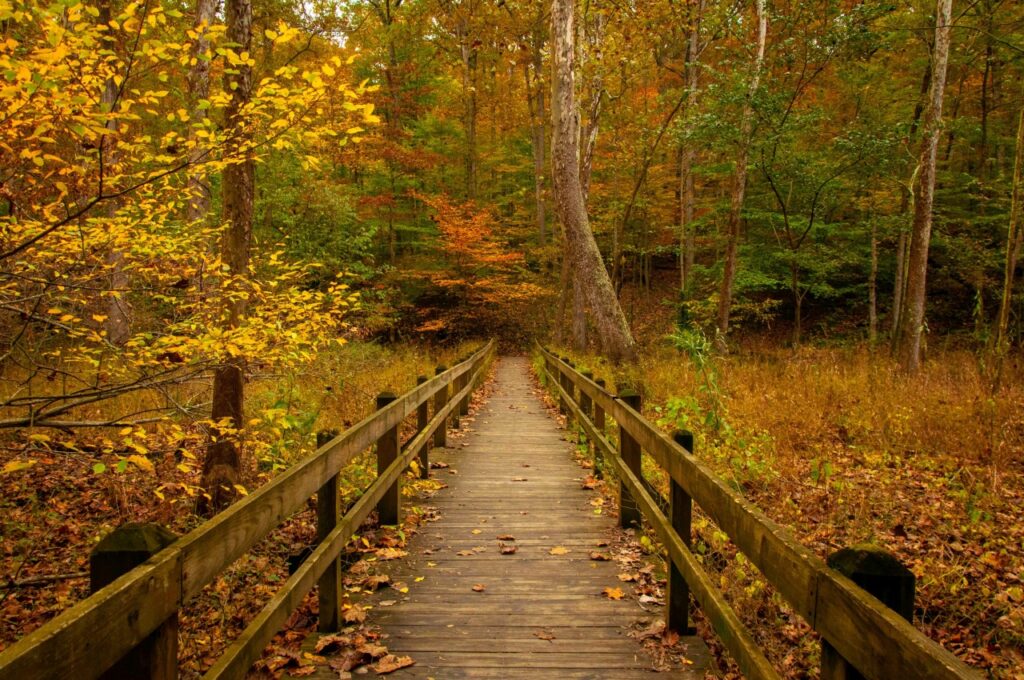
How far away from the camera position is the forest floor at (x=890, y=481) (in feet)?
13.7

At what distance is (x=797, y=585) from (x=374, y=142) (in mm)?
25017

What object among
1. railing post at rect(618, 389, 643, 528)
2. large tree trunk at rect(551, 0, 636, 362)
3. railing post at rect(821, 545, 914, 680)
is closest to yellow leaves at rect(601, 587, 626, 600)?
railing post at rect(618, 389, 643, 528)

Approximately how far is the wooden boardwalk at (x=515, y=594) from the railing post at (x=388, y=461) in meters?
0.34

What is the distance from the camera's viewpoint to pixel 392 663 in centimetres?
309

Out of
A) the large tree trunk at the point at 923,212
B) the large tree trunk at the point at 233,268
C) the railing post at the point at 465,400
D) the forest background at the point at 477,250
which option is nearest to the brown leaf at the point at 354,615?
the forest background at the point at 477,250

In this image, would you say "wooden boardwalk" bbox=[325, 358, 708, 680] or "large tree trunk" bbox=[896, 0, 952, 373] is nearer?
"wooden boardwalk" bbox=[325, 358, 708, 680]

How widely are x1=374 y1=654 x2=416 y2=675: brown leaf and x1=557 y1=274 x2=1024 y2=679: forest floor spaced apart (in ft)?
7.42

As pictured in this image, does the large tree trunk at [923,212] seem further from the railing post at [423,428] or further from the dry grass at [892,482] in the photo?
the railing post at [423,428]

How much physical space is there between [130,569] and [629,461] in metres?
4.02

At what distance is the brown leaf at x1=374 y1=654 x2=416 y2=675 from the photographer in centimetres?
303

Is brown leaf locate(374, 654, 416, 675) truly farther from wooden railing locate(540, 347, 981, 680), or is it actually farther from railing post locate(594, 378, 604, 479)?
railing post locate(594, 378, 604, 479)

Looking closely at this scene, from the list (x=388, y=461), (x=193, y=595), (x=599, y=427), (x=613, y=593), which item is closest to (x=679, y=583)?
(x=613, y=593)

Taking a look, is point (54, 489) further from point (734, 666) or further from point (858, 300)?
point (858, 300)

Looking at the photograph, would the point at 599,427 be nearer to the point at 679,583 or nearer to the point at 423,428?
the point at 423,428
